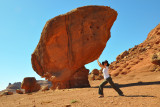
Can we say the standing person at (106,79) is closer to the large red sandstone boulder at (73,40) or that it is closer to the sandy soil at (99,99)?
the sandy soil at (99,99)

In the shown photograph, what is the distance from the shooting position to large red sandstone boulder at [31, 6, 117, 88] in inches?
573

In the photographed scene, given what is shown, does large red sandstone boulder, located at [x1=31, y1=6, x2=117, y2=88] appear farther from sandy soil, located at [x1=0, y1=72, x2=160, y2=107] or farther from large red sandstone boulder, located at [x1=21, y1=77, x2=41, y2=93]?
large red sandstone boulder, located at [x1=21, y1=77, x2=41, y2=93]

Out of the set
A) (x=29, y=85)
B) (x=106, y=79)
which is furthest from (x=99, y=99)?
(x=29, y=85)

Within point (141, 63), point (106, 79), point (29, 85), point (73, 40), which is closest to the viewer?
point (106, 79)

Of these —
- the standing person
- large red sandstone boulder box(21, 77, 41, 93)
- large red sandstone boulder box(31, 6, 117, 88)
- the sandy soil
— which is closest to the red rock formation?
large red sandstone boulder box(31, 6, 117, 88)

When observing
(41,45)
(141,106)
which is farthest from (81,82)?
(141,106)

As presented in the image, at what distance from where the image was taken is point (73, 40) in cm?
1490

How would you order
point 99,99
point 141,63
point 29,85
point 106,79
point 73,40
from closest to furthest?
point 99,99
point 106,79
point 73,40
point 29,85
point 141,63

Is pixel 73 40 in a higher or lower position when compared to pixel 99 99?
higher

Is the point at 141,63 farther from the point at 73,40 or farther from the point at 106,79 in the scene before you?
the point at 106,79

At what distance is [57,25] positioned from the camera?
48.6 feet

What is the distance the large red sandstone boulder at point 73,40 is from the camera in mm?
14555

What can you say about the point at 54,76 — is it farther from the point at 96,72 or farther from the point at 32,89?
the point at 96,72

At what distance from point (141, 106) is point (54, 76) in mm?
11587
